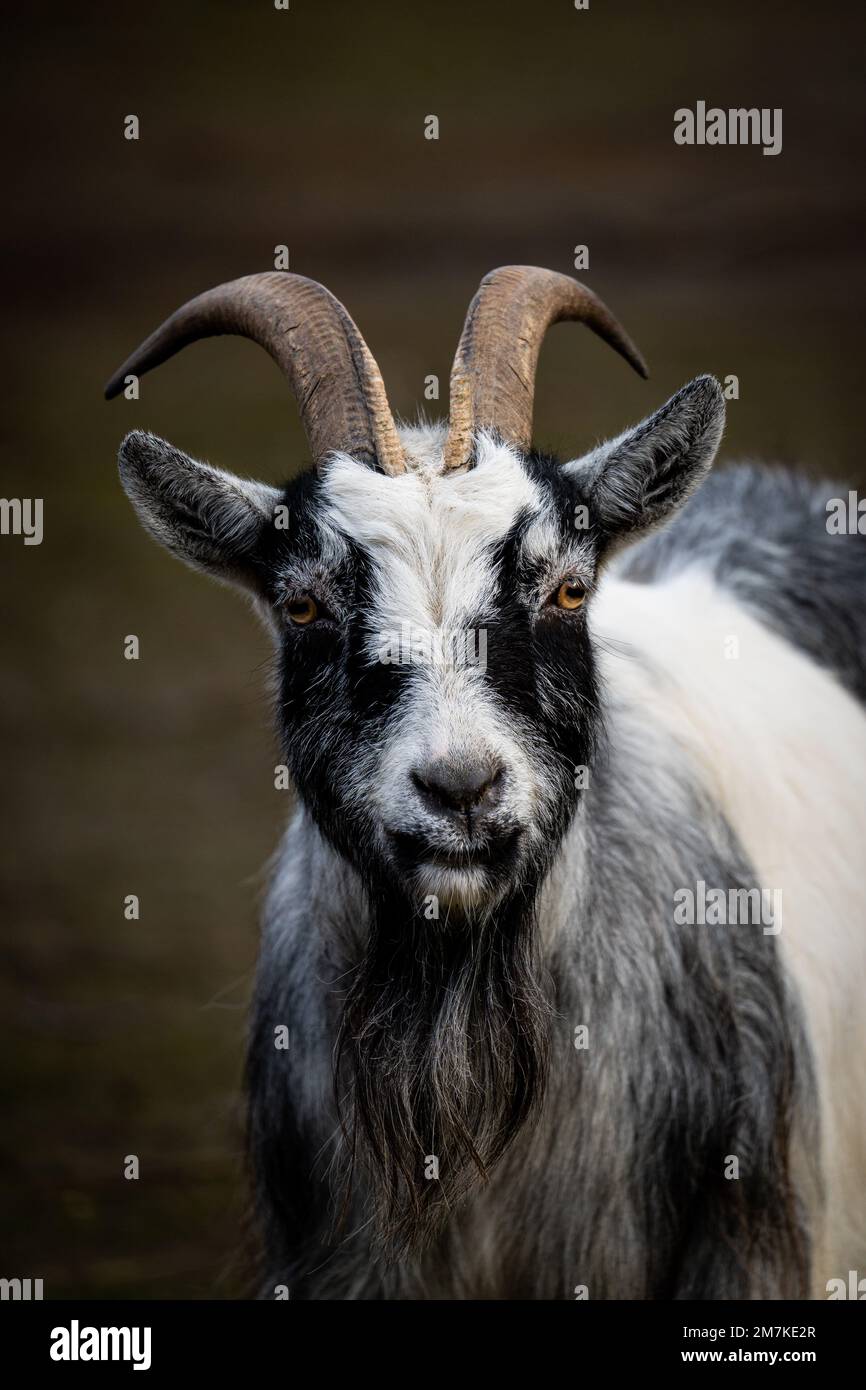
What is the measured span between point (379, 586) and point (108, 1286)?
3.26m

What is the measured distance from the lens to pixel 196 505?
3.48 metres

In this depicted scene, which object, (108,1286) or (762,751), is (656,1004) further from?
(108,1286)

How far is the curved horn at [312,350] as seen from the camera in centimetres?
346

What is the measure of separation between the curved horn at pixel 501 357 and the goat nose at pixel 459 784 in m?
0.72

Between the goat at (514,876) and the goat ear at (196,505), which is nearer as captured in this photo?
the goat at (514,876)

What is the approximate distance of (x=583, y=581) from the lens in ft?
11.1

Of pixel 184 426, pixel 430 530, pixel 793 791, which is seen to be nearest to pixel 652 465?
pixel 430 530

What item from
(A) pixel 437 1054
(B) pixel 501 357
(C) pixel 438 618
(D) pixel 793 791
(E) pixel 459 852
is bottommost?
(A) pixel 437 1054

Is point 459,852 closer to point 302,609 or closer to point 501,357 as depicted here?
point 302,609

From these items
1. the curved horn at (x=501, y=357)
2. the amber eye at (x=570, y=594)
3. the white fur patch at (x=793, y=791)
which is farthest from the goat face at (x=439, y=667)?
the white fur patch at (x=793, y=791)

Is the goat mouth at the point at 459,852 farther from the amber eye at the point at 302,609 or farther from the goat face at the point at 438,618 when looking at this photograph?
the amber eye at the point at 302,609

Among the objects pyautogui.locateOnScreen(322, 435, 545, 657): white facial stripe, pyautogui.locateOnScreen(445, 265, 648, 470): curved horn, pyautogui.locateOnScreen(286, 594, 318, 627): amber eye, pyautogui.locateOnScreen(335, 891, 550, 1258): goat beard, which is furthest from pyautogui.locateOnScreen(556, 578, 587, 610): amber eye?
pyautogui.locateOnScreen(335, 891, 550, 1258): goat beard

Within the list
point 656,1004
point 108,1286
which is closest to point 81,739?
point 108,1286

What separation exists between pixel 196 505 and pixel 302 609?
Result: 36 centimetres
